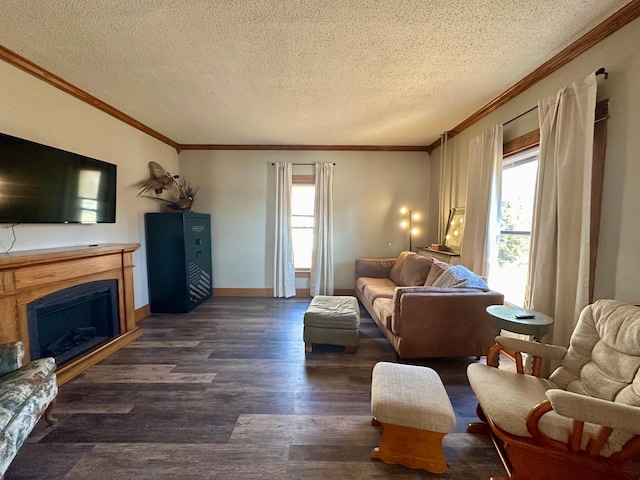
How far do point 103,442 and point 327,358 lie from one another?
67.8 inches

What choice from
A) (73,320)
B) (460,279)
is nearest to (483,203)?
(460,279)

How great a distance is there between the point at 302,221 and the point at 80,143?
9.97 ft

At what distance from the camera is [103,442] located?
1581 millimetres

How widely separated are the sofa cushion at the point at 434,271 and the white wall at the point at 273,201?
1.52 metres

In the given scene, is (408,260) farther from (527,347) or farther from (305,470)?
(305,470)

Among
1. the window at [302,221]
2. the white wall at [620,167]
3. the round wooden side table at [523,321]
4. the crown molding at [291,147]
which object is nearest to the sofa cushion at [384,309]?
the round wooden side table at [523,321]

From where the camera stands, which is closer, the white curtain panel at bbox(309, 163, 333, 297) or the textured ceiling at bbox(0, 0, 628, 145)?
the textured ceiling at bbox(0, 0, 628, 145)

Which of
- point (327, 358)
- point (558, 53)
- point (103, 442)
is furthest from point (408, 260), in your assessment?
point (103, 442)

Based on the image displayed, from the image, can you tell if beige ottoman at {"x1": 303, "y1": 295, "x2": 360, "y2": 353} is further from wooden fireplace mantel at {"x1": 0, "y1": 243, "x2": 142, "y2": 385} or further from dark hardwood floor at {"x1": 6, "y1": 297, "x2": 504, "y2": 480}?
wooden fireplace mantel at {"x1": 0, "y1": 243, "x2": 142, "y2": 385}

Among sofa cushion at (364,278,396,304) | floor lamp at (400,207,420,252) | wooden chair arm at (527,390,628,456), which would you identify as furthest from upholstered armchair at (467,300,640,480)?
floor lamp at (400,207,420,252)

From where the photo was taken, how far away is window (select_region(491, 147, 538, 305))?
8.21ft

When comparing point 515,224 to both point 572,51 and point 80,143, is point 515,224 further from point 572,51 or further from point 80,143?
point 80,143

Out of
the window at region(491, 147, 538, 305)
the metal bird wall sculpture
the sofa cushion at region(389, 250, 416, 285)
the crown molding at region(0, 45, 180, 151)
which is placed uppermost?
the crown molding at region(0, 45, 180, 151)

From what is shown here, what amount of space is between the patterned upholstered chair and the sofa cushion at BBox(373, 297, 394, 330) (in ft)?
8.28
